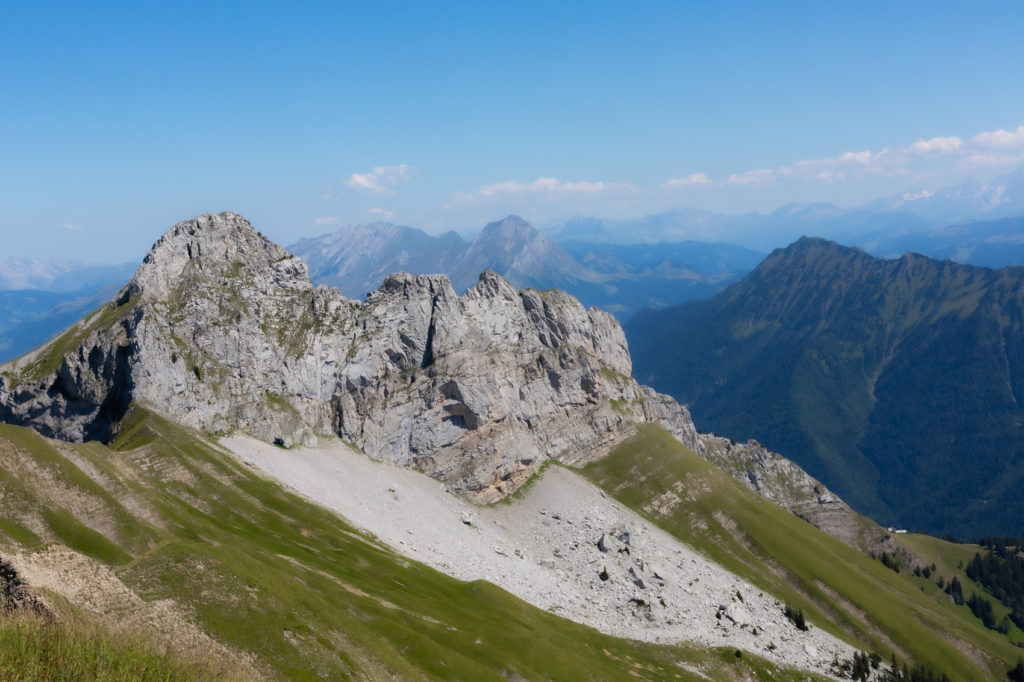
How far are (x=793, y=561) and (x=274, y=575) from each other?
128695 mm

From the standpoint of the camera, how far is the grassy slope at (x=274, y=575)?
4806cm

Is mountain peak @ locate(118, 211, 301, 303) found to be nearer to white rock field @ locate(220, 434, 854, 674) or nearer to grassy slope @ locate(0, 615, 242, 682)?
white rock field @ locate(220, 434, 854, 674)

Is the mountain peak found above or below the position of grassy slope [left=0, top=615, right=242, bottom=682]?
above

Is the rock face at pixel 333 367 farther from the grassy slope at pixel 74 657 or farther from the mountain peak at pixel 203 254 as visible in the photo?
the grassy slope at pixel 74 657

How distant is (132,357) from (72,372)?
14296mm

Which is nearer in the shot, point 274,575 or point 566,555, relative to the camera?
point 274,575

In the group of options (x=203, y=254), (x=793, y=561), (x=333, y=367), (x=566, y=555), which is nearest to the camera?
(x=566, y=555)

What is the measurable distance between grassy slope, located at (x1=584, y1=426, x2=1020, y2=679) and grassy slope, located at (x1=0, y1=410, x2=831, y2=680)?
39294 millimetres

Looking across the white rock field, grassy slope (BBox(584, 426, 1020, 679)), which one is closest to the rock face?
the white rock field

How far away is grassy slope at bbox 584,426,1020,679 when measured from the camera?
135625 mm

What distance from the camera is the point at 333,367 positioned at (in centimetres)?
14925

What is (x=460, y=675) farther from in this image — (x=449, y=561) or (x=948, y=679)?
(x=948, y=679)

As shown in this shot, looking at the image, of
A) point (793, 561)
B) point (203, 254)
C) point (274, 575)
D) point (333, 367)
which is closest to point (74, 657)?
point (274, 575)

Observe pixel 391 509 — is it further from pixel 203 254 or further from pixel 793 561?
pixel 793 561
